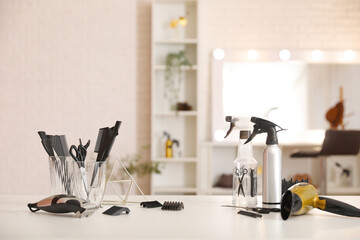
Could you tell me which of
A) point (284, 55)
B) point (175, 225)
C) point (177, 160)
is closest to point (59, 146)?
point (175, 225)

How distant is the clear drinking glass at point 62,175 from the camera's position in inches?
59.8

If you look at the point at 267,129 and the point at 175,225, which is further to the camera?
the point at 267,129

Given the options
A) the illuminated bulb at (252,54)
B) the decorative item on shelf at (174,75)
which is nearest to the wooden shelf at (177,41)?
the decorative item on shelf at (174,75)

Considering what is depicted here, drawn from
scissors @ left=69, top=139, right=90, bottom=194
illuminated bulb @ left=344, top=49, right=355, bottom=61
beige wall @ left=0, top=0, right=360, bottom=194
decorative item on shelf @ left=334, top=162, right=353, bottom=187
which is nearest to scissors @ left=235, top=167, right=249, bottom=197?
scissors @ left=69, top=139, right=90, bottom=194

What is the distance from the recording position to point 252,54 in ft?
16.3

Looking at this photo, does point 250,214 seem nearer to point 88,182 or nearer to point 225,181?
point 88,182

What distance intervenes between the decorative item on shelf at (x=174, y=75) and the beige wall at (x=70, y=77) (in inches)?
7.7

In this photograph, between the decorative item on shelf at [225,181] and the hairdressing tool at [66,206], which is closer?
the hairdressing tool at [66,206]

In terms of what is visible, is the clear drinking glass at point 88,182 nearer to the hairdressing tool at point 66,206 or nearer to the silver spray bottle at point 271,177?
the hairdressing tool at point 66,206

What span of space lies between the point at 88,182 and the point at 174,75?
3462 millimetres

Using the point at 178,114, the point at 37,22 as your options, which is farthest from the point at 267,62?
the point at 37,22

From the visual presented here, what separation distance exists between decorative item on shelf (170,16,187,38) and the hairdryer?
3496 mm

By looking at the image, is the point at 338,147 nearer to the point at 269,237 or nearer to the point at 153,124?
the point at 153,124

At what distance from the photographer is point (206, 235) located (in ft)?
3.81
